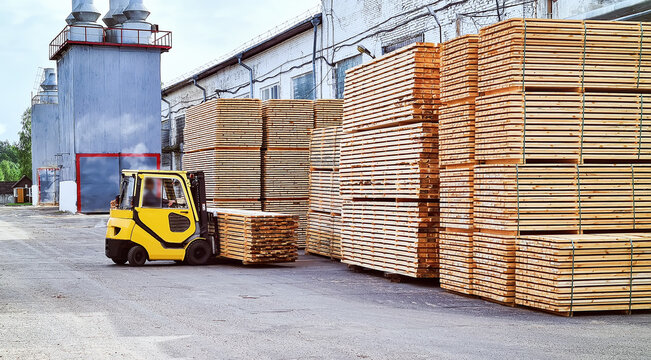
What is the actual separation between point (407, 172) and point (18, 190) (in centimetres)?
6155

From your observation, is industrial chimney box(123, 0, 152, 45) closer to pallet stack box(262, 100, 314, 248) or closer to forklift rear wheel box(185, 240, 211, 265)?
pallet stack box(262, 100, 314, 248)

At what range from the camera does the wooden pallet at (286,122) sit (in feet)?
60.8

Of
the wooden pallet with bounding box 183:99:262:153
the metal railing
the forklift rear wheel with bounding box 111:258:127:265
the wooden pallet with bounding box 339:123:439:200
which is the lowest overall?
the forklift rear wheel with bounding box 111:258:127:265

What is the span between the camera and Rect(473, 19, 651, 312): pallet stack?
9867 mm

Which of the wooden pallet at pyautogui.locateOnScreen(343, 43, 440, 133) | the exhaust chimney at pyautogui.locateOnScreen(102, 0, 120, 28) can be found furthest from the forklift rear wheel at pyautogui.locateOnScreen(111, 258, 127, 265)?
the exhaust chimney at pyautogui.locateOnScreen(102, 0, 120, 28)

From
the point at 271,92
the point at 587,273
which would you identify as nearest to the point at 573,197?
the point at 587,273

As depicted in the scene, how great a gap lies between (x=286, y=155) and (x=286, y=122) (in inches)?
30.7

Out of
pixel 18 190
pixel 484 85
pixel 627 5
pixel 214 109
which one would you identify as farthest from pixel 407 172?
pixel 18 190

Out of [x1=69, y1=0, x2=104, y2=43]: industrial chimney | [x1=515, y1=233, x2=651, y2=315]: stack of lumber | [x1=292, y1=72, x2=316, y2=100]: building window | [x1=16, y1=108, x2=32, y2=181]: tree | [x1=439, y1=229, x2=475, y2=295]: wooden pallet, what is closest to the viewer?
[x1=515, y1=233, x2=651, y2=315]: stack of lumber

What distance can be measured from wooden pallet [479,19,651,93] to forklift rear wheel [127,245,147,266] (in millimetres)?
7759

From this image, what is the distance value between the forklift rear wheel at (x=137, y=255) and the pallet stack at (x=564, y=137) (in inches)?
284

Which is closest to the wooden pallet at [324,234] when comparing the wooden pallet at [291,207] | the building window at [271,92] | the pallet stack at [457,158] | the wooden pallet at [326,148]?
the wooden pallet at [326,148]

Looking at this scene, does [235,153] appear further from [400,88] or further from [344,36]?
[344,36]

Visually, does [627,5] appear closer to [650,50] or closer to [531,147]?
[650,50]
